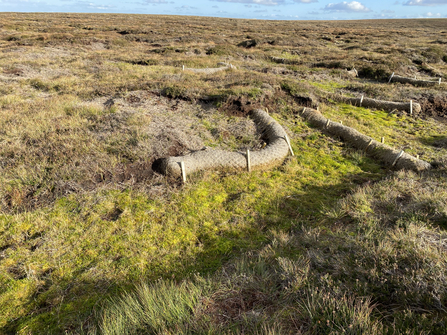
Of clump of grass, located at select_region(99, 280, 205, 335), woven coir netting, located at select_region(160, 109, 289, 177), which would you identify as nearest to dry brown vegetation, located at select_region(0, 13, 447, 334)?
clump of grass, located at select_region(99, 280, 205, 335)

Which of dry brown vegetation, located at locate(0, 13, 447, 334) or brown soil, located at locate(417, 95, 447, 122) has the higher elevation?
brown soil, located at locate(417, 95, 447, 122)

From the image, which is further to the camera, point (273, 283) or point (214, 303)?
point (273, 283)

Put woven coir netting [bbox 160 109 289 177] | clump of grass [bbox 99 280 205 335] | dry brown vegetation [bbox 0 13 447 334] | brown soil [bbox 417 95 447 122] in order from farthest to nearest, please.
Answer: brown soil [bbox 417 95 447 122] → woven coir netting [bbox 160 109 289 177] → dry brown vegetation [bbox 0 13 447 334] → clump of grass [bbox 99 280 205 335]

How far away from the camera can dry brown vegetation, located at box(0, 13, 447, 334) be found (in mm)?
3271

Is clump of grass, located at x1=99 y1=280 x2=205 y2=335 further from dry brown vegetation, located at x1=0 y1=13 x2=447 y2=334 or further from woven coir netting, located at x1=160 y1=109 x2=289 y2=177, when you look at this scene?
woven coir netting, located at x1=160 y1=109 x2=289 y2=177

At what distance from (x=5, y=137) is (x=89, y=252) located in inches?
245

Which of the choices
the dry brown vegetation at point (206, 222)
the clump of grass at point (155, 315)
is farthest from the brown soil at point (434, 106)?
the clump of grass at point (155, 315)

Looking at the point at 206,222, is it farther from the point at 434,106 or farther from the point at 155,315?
the point at 434,106

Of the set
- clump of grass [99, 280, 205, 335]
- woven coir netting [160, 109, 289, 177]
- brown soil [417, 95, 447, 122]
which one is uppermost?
brown soil [417, 95, 447, 122]

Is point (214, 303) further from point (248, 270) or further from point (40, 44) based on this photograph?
point (40, 44)

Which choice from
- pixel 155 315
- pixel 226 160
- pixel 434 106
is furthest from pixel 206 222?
pixel 434 106

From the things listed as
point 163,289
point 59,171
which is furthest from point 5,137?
point 163,289

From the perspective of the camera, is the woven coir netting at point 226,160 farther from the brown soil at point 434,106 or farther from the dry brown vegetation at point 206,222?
the brown soil at point 434,106

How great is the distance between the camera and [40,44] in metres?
27.9
